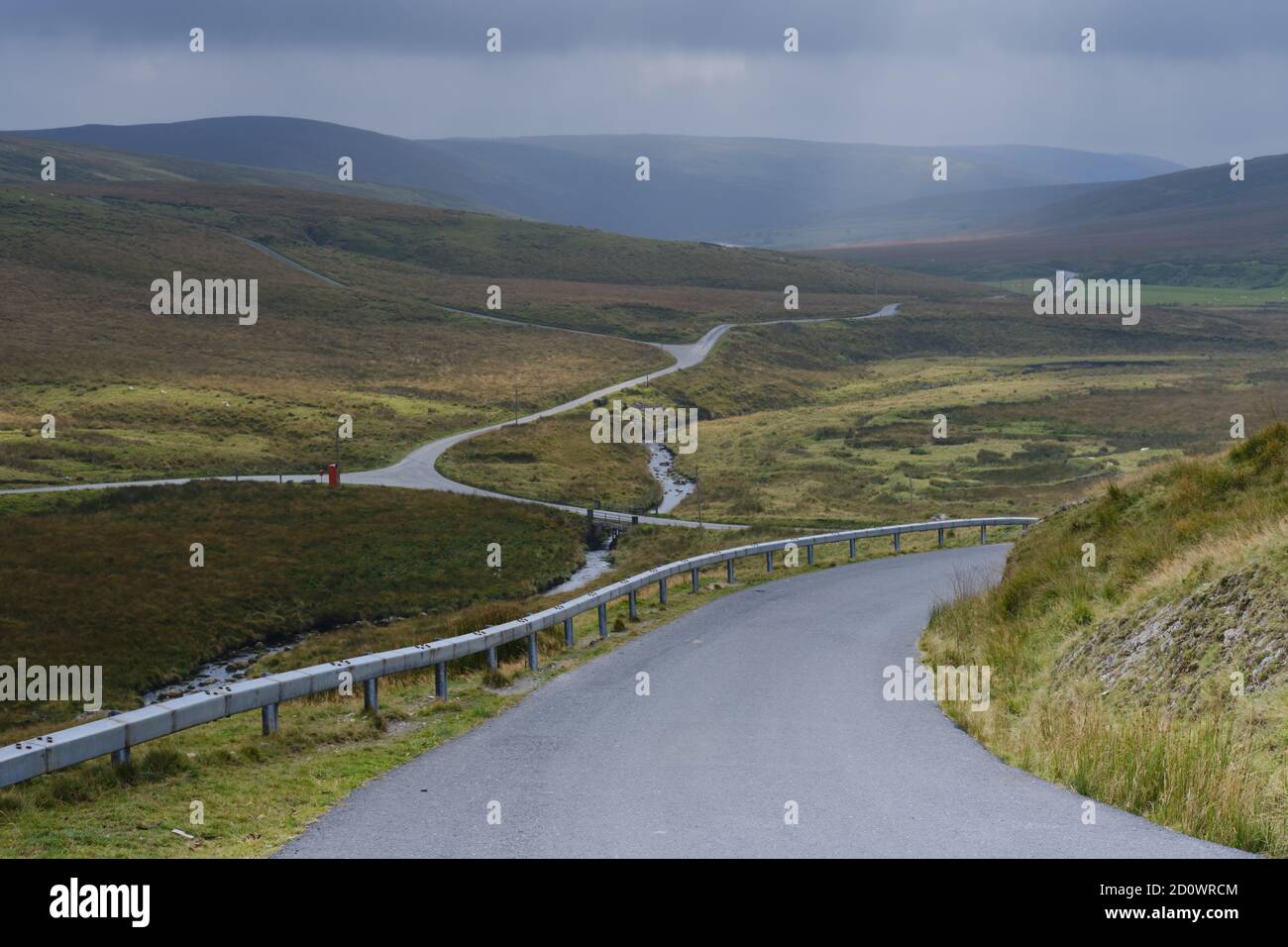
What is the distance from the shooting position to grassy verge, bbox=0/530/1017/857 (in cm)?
820

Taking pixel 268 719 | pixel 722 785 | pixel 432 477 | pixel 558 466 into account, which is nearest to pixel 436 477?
pixel 432 477

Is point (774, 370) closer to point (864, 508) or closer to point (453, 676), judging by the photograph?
point (864, 508)

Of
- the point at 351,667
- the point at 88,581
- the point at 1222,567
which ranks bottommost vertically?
the point at 88,581

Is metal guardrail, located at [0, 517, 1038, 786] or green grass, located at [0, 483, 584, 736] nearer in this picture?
metal guardrail, located at [0, 517, 1038, 786]

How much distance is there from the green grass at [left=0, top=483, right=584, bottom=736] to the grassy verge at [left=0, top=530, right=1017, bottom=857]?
14271 millimetres

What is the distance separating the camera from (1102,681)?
11797mm

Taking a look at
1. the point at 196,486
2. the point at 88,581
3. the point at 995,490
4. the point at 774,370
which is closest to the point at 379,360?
the point at 774,370

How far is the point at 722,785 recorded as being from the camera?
31.2ft

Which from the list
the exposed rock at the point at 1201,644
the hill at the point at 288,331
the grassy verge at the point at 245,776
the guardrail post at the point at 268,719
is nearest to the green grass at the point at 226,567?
the hill at the point at 288,331

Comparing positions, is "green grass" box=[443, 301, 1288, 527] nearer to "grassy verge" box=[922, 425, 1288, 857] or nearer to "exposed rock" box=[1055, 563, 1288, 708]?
"grassy verge" box=[922, 425, 1288, 857]

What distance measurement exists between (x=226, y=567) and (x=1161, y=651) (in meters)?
35.7

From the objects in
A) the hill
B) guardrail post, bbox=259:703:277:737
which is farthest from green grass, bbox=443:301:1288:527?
guardrail post, bbox=259:703:277:737

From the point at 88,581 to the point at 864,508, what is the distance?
33677 millimetres
